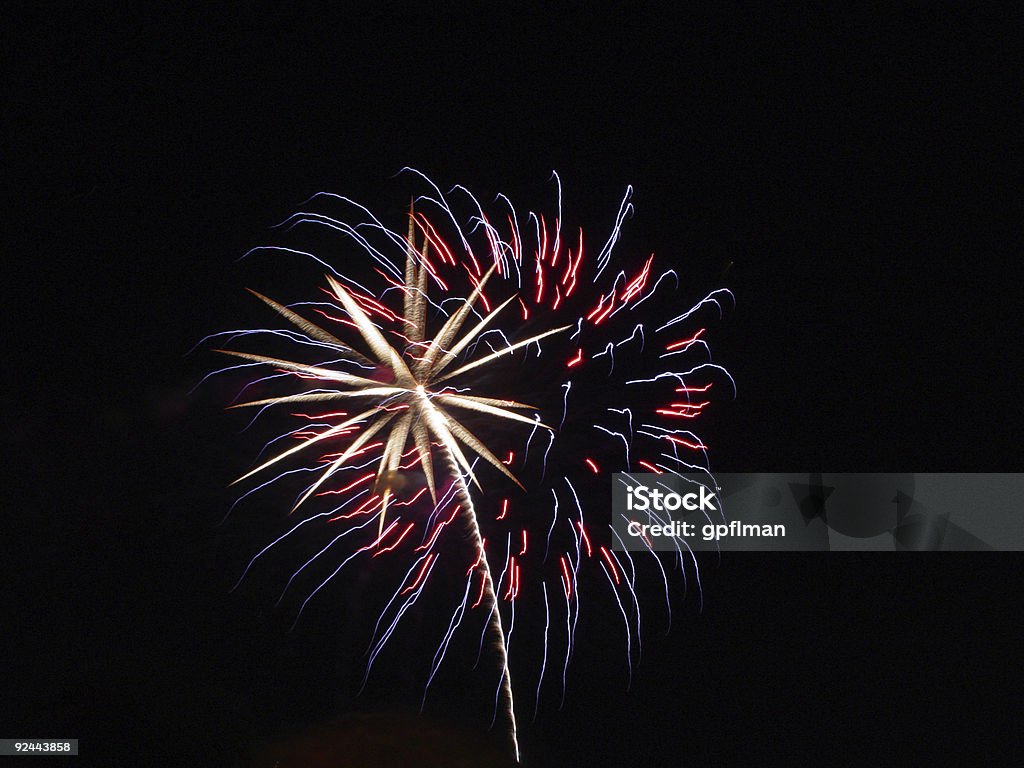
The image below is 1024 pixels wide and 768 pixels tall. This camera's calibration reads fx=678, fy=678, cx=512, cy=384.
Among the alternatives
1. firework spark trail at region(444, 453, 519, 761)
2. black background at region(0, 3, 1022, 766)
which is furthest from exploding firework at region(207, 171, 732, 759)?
black background at region(0, 3, 1022, 766)

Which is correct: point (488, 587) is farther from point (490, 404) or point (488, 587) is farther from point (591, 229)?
point (591, 229)

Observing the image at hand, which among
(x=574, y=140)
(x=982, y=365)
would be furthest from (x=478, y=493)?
(x=982, y=365)

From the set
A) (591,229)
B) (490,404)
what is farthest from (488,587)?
(591,229)

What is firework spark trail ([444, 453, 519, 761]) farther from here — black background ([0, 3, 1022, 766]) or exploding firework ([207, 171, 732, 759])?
black background ([0, 3, 1022, 766])

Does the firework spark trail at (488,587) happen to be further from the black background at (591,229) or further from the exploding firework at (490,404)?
the black background at (591,229)

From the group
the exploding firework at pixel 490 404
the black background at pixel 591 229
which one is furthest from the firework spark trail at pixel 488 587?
the black background at pixel 591 229
